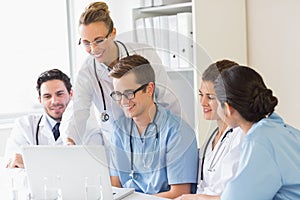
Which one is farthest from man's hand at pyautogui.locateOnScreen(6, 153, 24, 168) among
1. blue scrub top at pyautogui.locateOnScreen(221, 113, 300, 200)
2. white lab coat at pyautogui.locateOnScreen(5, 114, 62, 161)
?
blue scrub top at pyautogui.locateOnScreen(221, 113, 300, 200)

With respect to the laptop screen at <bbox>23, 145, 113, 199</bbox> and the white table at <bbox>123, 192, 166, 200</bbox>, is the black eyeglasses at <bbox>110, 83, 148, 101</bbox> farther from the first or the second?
the white table at <bbox>123, 192, 166, 200</bbox>

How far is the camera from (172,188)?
1.81 m

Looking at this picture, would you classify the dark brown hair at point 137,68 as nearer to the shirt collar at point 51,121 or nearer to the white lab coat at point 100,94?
the white lab coat at point 100,94

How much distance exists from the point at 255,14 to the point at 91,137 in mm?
1352

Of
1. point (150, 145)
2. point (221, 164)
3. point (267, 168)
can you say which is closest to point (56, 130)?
point (150, 145)

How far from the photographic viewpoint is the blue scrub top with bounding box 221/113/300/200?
1.42 meters

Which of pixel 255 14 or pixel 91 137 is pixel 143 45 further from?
pixel 255 14

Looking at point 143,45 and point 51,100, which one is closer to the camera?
point 143,45

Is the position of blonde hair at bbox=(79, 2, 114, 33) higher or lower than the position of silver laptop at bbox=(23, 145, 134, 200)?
higher

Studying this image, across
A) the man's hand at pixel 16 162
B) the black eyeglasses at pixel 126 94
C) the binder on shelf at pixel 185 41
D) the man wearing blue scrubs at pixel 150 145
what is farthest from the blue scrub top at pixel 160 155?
the man's hand at pixel 16 162

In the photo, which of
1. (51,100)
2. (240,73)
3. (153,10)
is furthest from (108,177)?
(153,10)

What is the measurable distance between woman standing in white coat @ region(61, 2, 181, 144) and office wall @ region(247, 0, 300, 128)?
42.6 inches

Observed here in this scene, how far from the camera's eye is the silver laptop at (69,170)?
154cm

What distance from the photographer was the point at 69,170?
157 cm
